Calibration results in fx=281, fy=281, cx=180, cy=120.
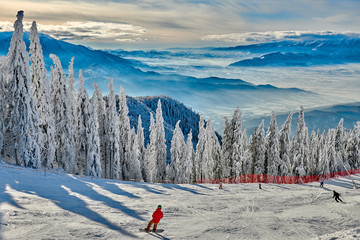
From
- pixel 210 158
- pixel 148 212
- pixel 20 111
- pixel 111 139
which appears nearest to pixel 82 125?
pixel 111 139

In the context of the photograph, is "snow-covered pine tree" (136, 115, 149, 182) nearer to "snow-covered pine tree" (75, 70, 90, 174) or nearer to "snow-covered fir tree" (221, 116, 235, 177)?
"snow-covered fir tree" (221, 116, 235, 177)

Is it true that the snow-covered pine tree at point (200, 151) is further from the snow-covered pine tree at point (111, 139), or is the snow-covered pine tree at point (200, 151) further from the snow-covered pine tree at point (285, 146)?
the snow-covered pine tree at point (111, 139)

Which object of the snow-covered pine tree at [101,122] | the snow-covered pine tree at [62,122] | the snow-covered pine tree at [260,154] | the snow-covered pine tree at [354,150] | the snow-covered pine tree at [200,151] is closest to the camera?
the snow-covered pine tree at [62,122]

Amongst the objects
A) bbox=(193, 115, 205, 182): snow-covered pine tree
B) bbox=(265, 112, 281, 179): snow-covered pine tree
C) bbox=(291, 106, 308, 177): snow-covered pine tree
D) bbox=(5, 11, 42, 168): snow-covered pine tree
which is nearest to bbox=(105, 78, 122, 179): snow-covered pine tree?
bbox=(5, 11, 42, 168): snow-covered pine tree

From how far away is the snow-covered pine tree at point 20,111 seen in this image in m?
26.8

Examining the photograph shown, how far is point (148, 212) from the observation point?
691 inches

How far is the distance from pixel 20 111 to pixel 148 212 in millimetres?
17940

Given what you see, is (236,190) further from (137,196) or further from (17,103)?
(17,103)

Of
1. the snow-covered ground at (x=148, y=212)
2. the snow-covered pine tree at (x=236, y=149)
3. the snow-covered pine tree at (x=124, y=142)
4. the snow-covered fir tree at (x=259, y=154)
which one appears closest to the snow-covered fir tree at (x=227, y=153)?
the snow-covered pine tree at (x=236, y=149)

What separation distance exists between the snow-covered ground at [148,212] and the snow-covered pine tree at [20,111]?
14.0 feet

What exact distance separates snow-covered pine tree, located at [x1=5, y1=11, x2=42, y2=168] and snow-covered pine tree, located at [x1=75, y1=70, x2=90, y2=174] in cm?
886

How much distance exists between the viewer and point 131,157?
48.4 meters

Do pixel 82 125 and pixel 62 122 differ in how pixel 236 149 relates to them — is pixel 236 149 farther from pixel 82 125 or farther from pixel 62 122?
pixel 62 122

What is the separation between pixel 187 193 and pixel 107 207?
29.2 ft
